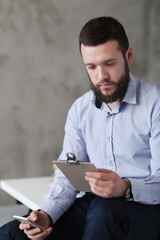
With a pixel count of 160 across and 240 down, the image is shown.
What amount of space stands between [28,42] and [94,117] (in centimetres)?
245

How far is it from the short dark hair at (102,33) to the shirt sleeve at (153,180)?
317 millimetres

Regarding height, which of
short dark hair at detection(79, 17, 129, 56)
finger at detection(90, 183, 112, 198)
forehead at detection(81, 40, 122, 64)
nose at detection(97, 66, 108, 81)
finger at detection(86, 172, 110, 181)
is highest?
short dark hair at detection(79, 17, 129, 56)

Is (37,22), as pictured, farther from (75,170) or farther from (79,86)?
(75,170)

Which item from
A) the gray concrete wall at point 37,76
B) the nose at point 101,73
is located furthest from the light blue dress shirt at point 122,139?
the gray concrete wall at point 37,76

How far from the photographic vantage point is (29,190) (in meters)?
2.62

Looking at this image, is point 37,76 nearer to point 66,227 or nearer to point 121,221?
point 66,227

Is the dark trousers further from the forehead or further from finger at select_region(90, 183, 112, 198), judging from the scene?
the forehead

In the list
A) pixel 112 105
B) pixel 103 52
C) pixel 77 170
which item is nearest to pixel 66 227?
pixel 77 170

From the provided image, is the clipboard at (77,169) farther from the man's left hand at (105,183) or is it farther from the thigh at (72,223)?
the thigh at (72,223)

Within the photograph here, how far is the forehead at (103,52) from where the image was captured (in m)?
1.69

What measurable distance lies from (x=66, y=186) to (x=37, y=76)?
248 cm

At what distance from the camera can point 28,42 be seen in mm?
4133

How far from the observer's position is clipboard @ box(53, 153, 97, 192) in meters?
1.44

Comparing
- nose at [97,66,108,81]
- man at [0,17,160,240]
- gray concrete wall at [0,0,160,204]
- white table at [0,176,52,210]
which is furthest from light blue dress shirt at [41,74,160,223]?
gray concrete wall at [0,0,160,204]
